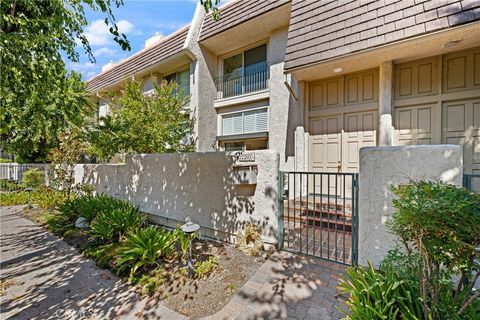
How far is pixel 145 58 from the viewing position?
1229cm

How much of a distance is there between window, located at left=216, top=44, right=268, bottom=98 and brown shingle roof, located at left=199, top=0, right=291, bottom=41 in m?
1.55

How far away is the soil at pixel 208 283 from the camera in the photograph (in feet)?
10.4

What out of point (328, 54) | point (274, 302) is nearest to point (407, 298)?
point (274, 302)

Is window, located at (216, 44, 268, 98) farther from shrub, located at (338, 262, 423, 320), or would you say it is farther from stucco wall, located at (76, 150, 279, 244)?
shrub, located at (338, 262, 423, 320)

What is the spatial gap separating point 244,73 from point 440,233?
9.79m

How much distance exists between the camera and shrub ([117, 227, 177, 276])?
4090 millimetres

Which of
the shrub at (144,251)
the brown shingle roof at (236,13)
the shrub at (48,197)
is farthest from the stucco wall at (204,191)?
the brown shingle roof at (236,13)

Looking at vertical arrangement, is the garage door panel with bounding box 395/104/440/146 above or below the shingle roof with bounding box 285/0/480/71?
below

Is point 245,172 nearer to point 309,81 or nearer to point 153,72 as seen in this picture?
point 309,81

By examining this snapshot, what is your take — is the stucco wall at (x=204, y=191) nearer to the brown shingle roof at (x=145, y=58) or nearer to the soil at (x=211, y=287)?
the soil at (x=211, y=287)

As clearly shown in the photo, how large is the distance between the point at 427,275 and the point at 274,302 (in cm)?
191

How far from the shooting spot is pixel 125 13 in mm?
4184

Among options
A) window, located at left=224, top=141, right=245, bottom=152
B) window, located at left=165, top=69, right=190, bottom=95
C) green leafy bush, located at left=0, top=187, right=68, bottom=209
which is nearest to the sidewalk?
green leafy bush, located at left=0, top=187, right=68, bottom=209

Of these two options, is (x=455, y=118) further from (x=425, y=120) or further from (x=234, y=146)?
(x=234, y=146)
